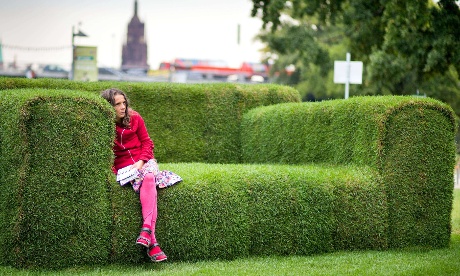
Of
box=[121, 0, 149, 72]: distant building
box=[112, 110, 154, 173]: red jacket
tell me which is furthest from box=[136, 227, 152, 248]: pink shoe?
box=[121, 0, 149, 72]: distant building

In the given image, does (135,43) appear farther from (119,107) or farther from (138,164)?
(138,164)

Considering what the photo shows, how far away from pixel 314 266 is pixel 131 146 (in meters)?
2.04

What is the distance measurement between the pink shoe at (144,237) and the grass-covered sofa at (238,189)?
21 cm

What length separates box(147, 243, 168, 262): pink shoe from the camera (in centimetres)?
645

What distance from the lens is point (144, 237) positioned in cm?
642

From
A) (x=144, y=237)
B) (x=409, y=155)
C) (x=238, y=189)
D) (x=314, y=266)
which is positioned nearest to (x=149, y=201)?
(x=144, y=237)

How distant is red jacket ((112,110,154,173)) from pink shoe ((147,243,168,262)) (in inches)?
35.3

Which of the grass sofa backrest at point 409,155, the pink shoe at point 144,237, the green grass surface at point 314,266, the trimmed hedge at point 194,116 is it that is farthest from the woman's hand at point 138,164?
the trimmed hedge at point 194,116

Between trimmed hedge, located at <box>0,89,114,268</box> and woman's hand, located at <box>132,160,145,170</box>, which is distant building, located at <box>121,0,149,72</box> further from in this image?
trimmed hedge, located at <box>0,89,114,268</box>

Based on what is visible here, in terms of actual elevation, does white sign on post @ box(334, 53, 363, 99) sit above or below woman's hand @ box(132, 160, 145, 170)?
above

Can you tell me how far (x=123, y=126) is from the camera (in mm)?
7254

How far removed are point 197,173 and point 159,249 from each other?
91 cm

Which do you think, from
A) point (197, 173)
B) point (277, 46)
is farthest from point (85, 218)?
point (277, 46)

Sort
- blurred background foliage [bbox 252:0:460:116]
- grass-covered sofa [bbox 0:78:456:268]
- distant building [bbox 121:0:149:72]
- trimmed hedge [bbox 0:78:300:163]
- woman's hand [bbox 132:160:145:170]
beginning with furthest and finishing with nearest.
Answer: distant building [bbox 121:0:149:72] < blurred background foliage [bbox 252:0:460:116] < trimmed hedge [bbox 0:78:300:163] < woman's hand [bbox 132:160:145:170] < grass-covered sofa [bbox 0:78:456:268]
